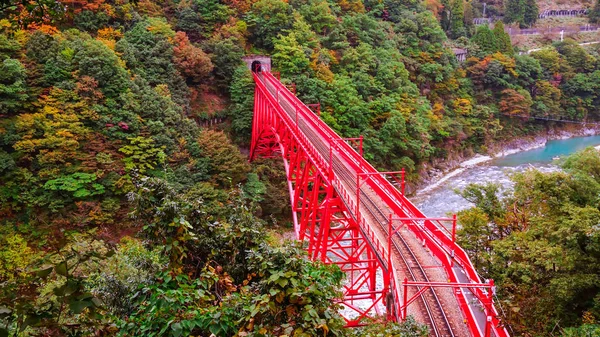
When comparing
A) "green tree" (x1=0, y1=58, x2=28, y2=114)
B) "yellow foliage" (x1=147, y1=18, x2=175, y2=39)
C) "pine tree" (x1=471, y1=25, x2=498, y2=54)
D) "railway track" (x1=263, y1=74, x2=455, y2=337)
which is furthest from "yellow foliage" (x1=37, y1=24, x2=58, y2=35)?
"pine tree" (x1=471, y1=25, x2=498, y2=54)

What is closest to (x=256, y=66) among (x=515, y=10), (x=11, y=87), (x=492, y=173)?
(x=11, y=87)

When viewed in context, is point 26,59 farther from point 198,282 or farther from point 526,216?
point 526,216

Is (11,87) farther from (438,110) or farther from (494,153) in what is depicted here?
(494,153)

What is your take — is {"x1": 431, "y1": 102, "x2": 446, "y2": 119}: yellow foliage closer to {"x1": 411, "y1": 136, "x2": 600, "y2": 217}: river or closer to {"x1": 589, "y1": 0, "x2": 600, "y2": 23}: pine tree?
{"x1": 411, "y1": 136, "x2": 600, "y2": 217}: river

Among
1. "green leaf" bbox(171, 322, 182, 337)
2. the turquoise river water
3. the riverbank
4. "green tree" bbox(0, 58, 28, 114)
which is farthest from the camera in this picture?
the turquoise river water

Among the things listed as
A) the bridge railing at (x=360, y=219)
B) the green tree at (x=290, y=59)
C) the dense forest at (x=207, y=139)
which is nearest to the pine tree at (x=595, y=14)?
Result: the dense forest at (x=207, y=139)

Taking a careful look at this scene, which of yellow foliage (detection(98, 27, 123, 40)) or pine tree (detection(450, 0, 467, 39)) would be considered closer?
yellow foliage (detection(98, 27, 123, 40))
